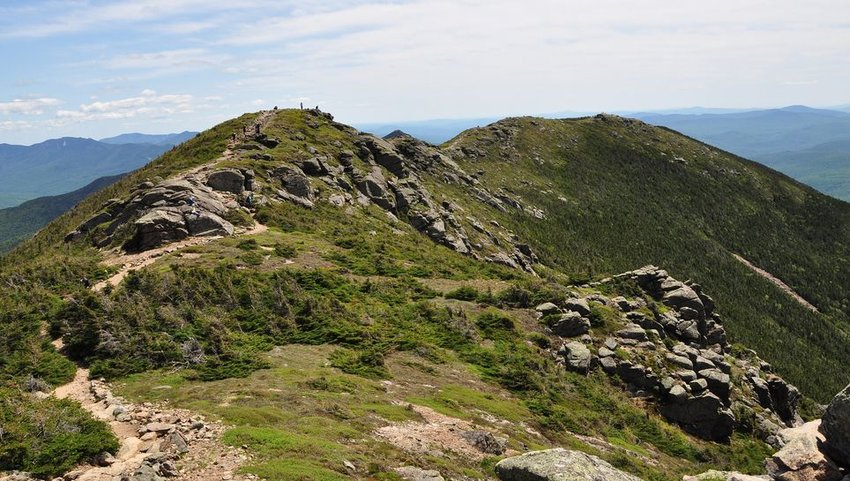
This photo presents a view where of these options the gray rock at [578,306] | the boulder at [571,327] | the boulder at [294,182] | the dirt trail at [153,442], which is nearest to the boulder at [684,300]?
the gray rock at [578,306]

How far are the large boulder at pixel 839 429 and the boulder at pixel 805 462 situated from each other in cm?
31

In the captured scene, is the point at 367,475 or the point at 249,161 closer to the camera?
the point at 367,475

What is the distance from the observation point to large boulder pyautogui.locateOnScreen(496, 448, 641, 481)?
14210mm

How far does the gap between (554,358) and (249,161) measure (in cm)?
4487

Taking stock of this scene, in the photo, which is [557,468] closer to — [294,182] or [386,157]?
[294,182]

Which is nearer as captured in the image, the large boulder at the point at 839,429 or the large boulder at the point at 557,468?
the large boulder at the point at 557,468

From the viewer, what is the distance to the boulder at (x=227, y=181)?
54.1 meters

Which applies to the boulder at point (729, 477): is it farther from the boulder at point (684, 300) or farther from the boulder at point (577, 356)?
the boulder at point (684, 300)

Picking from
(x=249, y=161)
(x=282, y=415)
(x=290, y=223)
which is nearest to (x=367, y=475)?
(x=282, y=415)

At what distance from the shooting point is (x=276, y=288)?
3381 centimetres

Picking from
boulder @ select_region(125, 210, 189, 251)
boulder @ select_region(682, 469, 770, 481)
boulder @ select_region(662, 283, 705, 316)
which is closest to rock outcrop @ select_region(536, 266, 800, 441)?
boulder @ select_region(662, 283, 705, 316)

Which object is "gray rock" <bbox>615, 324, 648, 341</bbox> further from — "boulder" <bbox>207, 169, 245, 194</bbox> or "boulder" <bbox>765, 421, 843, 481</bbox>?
"boulder" <bbox>207, 169, 245, 194</bbox>

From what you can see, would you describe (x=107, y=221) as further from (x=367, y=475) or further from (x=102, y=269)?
(x=367, y=475)

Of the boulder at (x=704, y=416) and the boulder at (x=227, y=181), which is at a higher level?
the boulder at (x=227, y=181)
